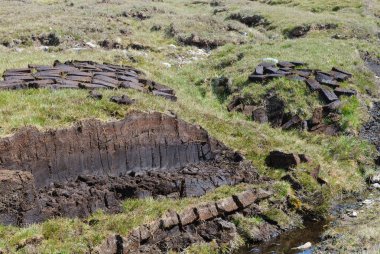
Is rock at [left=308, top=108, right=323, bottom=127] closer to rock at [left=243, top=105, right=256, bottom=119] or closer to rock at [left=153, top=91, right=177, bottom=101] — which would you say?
rock at [left=243, top=105, right=256, bottom=119]

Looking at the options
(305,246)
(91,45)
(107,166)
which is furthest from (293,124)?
(91,45)

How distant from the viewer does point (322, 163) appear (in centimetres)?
1638

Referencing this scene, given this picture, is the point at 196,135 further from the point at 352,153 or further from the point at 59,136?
the point at 352,153

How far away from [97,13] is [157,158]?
2970cm

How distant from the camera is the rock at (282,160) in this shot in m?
15.2

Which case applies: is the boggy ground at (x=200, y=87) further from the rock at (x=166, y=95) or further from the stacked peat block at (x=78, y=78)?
the stacked peat block at (x=78, y=78)

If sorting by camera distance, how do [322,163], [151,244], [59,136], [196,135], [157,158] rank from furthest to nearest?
1. [322,163]
2. [196,135]
3. [157,158]
4. [59,136]
5. [151,244]

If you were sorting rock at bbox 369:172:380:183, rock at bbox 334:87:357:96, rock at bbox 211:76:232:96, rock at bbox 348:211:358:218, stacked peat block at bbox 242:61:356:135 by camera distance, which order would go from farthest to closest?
rock at bbox 211:76:232:96
rock at bbox 334:87:357:96
stacked peat block at bbox 242:61:356:135
rock at bbox 369:172:380:183
rock at bbox 348:211:358:218

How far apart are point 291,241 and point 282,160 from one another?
3.31 m

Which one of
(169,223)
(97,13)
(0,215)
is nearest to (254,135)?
(169,223)

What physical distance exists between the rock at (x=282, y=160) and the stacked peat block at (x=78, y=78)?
414cm

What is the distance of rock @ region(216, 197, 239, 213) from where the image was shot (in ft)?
41.5

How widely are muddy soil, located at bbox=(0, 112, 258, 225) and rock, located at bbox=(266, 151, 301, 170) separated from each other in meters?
0.89

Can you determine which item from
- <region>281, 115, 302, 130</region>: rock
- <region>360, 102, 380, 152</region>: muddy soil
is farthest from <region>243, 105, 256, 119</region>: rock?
<region>360, 102, 380, 152</region>: muddy soil
